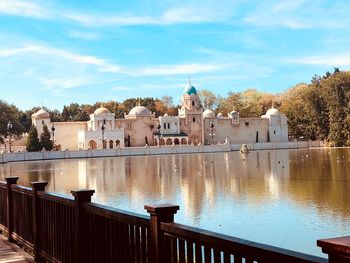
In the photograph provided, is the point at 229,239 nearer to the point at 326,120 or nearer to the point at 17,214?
the point at 17,214

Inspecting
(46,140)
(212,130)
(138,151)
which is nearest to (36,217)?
(138,151)

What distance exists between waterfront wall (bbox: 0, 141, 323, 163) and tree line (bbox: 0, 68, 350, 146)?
4346 millimetres

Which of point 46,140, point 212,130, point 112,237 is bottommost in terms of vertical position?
point 112,237

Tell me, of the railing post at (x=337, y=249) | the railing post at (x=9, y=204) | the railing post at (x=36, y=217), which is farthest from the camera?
the railing post at (x=9, y=204)

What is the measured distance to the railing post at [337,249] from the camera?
2373 mm

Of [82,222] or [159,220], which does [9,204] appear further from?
[159,220]

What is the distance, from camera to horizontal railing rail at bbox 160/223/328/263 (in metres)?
2.83

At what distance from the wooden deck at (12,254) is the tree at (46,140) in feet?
206

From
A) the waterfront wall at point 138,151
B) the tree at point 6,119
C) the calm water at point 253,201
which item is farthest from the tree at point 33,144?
the calm water at point 253,201

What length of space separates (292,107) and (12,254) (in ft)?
278

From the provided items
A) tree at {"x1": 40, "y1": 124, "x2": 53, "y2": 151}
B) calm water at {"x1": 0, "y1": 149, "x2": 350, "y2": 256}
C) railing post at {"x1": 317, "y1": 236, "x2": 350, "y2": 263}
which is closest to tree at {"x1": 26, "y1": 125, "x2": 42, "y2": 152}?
tree at {"x1": 40, "y1": 124, "x2": 53, "y2": 151}

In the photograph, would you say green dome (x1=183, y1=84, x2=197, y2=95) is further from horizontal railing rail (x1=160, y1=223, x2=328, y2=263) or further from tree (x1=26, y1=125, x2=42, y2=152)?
horizontal railing rail (x1=160, y1=223, x2=328, y2=263)

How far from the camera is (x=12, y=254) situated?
24.9 ft

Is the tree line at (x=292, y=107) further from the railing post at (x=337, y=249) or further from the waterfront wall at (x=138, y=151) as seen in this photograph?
the railing post at (x=337, y=249)
